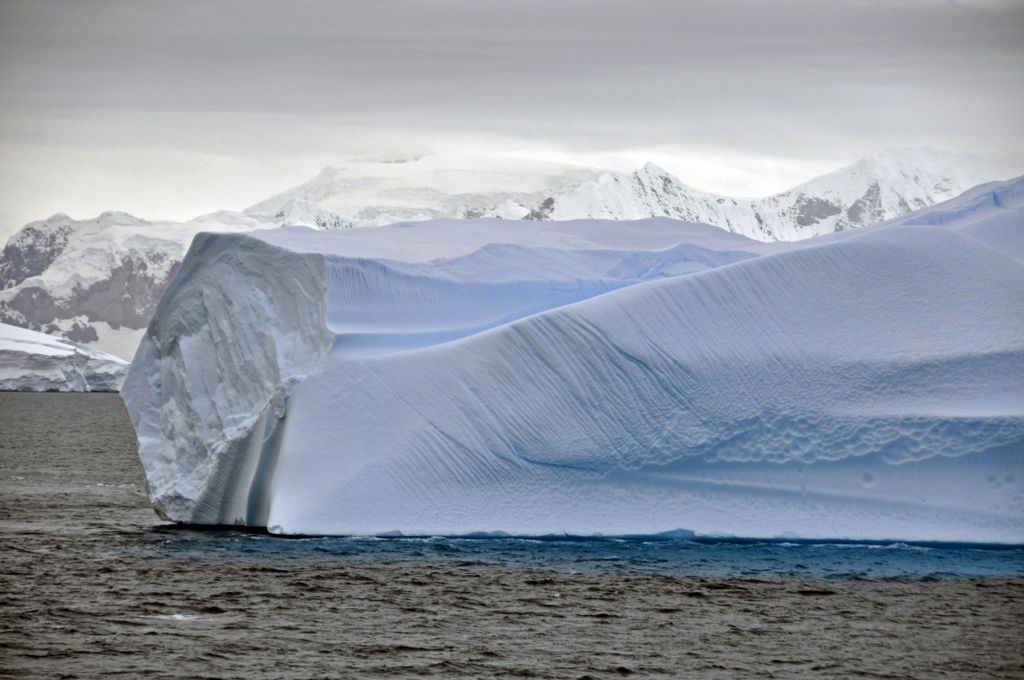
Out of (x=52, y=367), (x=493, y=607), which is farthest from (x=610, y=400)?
(x=52, y=367)

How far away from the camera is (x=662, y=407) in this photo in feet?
69.5

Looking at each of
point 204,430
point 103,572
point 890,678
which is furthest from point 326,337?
point 890,678

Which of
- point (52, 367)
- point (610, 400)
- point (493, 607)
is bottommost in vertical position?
point (493, 607)

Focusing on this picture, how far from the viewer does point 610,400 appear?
21.3m

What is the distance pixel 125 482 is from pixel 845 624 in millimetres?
19855

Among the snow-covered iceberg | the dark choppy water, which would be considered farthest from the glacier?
the snow-covered iceberg

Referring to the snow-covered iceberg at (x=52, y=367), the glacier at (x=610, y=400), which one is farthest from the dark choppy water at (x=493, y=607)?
the snow-covered iceberg at (x=52, y=367)

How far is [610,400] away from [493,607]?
4855mm

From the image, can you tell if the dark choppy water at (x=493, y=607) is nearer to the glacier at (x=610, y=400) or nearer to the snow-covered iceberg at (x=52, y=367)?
the glacier at (x=610, y=400)

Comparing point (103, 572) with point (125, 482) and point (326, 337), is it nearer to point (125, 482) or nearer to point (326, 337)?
point (326, 337)

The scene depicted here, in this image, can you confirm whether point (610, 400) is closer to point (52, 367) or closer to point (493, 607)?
point (493, 607)

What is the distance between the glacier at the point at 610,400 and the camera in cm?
2059

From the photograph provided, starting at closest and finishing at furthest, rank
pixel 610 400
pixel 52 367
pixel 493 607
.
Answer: pixel 493 607 < pixel 610 400 < pixel 52 367

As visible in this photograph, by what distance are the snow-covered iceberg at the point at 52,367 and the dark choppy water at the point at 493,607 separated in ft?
260
